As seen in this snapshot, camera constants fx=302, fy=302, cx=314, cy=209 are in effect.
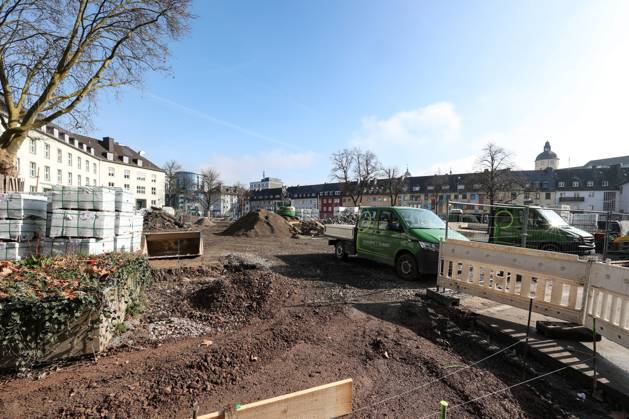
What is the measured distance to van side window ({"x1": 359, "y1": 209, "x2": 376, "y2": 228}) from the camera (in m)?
9.46

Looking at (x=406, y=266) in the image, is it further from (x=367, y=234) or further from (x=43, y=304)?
(x=43, y=304)

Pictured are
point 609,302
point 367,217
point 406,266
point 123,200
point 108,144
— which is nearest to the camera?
point 609,302

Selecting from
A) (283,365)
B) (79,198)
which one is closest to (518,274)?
(283,365)

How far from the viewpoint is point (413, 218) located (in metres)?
8.57

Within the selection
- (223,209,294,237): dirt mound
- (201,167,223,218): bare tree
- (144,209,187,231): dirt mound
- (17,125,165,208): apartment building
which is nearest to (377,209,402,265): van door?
(223,209,294,237): dirt mound

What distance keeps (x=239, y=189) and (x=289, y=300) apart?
8208cm

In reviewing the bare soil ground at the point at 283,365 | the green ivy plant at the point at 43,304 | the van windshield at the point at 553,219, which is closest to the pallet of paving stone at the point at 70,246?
the green ivy plant at the point at 43,304

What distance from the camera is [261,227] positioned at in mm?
23234

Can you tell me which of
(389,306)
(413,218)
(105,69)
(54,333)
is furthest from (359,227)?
(105,69)

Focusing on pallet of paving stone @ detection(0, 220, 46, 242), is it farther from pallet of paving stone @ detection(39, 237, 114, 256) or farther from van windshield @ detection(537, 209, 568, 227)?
van windshield @ detection(537, 209, 568, 227)

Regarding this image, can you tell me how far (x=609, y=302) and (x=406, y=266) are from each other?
174 inches

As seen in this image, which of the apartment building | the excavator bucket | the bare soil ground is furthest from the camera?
the apartment building

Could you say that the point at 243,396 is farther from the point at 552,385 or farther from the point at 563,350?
the point at 563,350

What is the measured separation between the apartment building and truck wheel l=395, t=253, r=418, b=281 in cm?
3041
